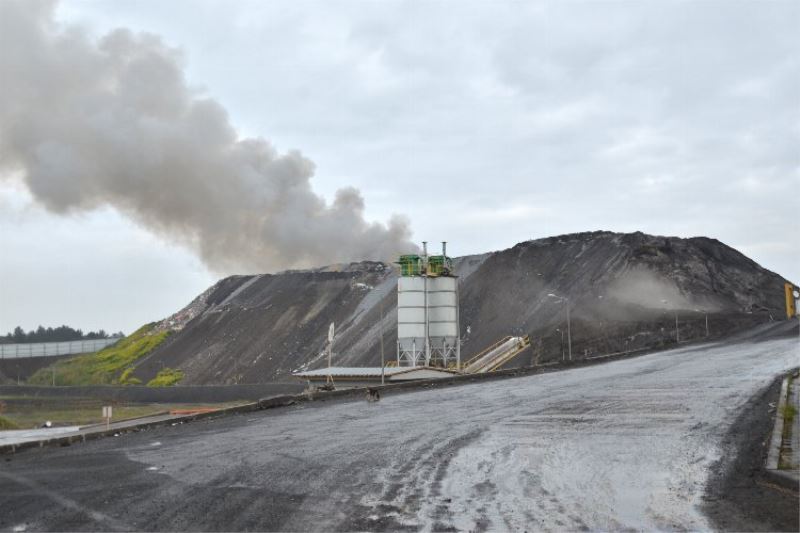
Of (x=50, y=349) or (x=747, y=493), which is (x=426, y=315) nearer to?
(x=747, y=493)

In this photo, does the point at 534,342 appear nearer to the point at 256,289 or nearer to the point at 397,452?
the point at 397,452

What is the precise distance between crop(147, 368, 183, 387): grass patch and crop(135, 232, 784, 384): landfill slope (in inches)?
39.8

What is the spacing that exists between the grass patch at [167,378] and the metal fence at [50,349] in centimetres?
3723

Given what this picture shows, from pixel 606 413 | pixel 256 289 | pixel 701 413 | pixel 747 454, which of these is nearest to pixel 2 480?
pixel 747 454

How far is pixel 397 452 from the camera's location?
1480 centimetres

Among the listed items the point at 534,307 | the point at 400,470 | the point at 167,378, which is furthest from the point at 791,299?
the point at 167,378

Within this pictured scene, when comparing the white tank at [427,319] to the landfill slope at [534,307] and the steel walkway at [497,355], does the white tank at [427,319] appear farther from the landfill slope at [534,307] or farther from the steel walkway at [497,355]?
the landfill slope at [534,307]

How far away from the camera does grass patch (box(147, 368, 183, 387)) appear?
254ft

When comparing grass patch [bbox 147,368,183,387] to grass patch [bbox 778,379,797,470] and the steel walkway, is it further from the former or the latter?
grass patch [bbox 778,379,797,470]

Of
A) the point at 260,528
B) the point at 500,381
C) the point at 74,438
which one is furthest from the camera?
the point at 500,381

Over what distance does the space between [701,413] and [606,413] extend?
2.33m

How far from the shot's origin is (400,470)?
12766mm

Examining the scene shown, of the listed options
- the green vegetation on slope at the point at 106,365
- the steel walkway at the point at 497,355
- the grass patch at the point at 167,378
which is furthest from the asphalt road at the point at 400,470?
the green vegetation on slope at the point at 106,365

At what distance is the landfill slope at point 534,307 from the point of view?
5991 centimetres
